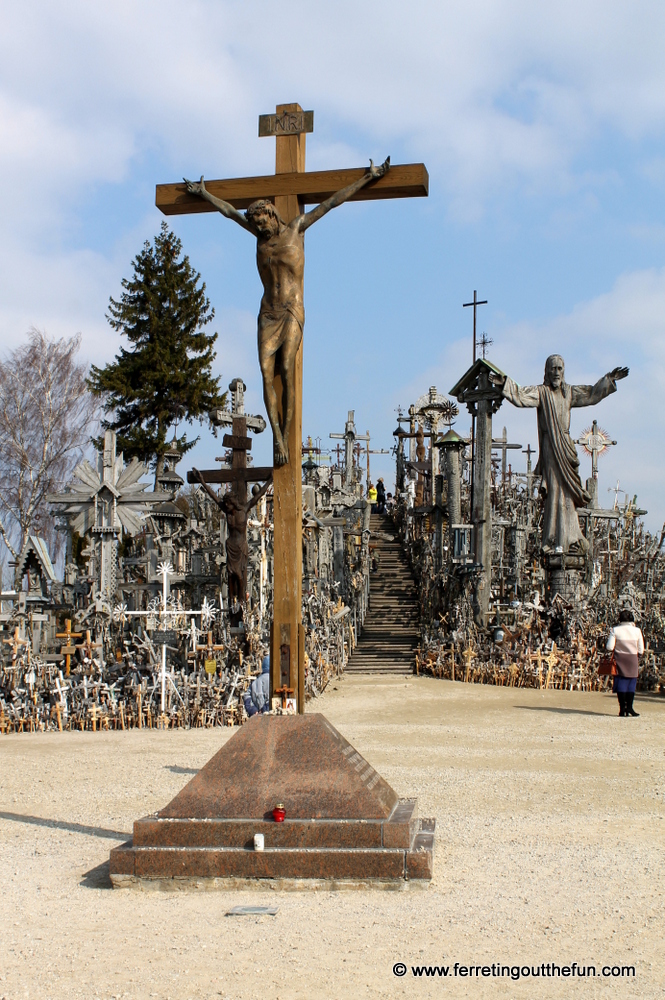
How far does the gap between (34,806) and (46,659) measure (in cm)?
619

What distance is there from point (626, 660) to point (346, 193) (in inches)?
330

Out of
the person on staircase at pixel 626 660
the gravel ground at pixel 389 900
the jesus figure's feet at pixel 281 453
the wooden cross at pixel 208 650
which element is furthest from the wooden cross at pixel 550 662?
the jesus figure's feet at pixel 281 453

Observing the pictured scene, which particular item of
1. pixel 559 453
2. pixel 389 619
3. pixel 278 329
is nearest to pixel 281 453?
pixel 278 329

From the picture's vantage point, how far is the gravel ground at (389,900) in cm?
409

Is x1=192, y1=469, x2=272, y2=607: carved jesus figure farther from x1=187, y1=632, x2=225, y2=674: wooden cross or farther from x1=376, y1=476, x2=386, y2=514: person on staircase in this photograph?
x1=376, y1=476, x2=386, y2=514: person on staircase

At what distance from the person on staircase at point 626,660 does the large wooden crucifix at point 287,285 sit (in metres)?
7.63

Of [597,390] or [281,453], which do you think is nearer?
[281,453]

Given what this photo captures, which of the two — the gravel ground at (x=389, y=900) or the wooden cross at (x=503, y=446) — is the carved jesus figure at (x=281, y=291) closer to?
the gravel ground at (x=389, y=900)

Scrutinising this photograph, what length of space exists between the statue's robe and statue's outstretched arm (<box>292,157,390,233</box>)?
13.4 m

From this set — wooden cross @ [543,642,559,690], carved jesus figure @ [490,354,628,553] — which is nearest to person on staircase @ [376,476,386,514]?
carved jesus figure @ [490,354,628,553]

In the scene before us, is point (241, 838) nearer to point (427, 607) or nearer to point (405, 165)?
point (405, 165)

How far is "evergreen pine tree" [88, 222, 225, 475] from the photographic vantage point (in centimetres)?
3095

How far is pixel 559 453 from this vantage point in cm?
1919

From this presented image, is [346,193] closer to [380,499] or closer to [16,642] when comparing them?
[16,642]
